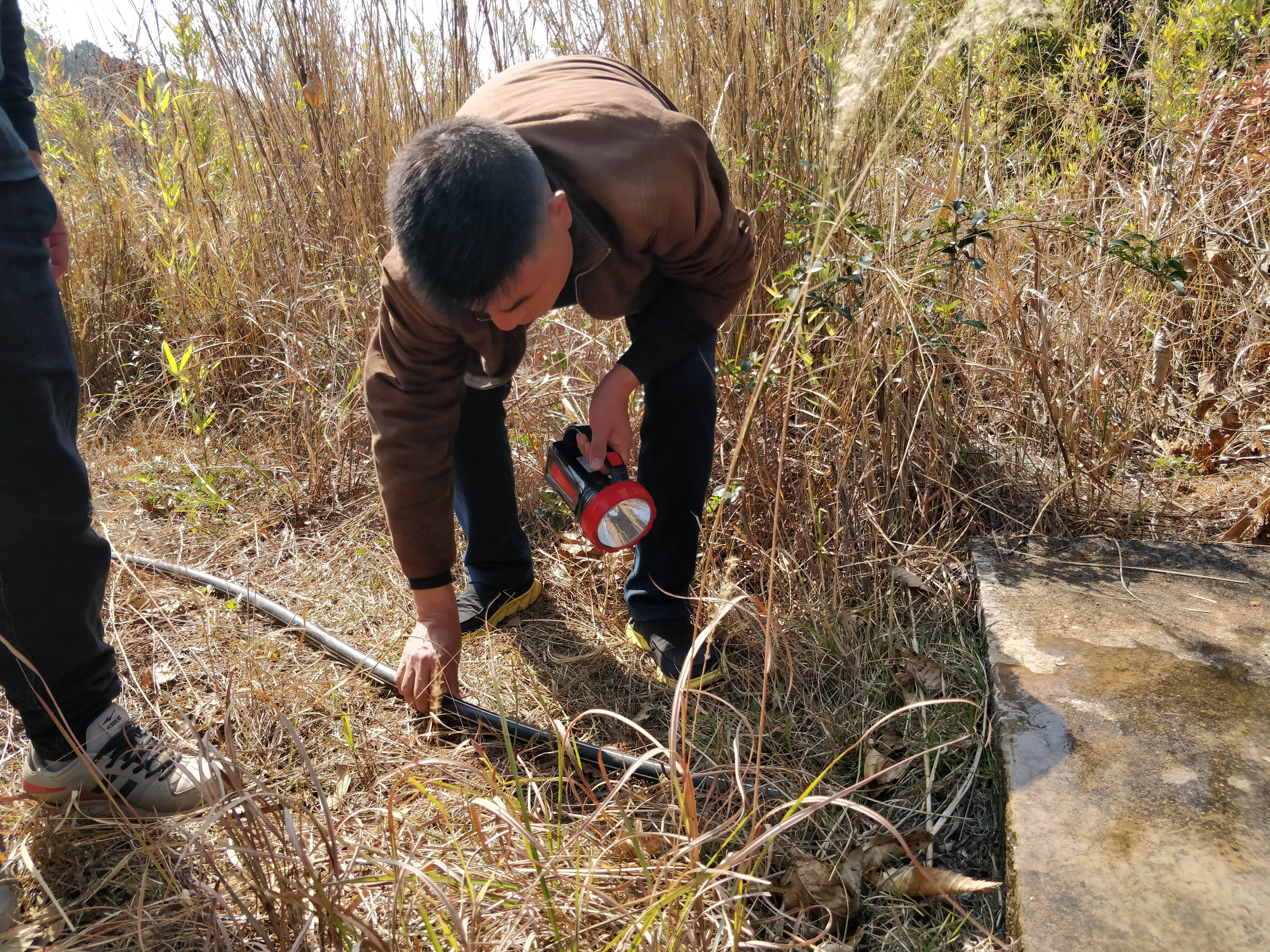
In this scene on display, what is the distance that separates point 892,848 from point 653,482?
942 millimetres

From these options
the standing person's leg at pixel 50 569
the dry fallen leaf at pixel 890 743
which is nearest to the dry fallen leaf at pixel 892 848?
the dry fallen leaf at pixel 890 743

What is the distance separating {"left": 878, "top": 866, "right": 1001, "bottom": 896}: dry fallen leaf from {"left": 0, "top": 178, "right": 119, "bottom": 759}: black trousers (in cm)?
140

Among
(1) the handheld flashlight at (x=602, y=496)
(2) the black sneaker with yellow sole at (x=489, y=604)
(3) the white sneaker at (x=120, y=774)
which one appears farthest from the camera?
(2) the black sneaker with yellow sole at (x=489, y=604)

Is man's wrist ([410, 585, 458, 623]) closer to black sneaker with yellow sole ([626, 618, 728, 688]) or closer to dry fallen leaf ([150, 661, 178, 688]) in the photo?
black sneaker with yellow sole ([626, 618, 728, 688])

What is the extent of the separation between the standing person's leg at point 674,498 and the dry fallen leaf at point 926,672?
1.40ft

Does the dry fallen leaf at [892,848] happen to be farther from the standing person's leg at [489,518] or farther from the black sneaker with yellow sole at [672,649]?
the standing person's leg at [489,518]

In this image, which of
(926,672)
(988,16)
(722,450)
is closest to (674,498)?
(722,450)

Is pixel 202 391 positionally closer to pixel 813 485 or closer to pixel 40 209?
pixel 40 209

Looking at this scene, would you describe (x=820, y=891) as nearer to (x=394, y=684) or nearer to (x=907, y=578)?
(x=907, y=578)

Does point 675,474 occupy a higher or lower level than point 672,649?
higher

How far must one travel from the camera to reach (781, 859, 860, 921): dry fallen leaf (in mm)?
1307

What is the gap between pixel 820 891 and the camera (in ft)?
4.38

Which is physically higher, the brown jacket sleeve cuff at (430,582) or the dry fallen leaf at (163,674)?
the brown jacket sleeve cuff at (430,582)

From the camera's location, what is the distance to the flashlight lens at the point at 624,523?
5.47 feet
